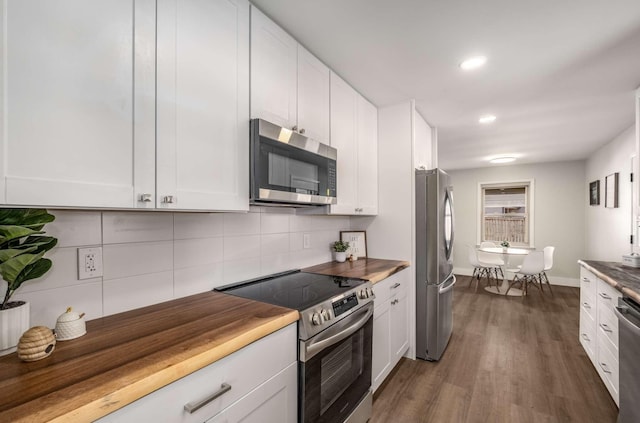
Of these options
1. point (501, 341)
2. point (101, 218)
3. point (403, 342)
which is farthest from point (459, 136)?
point (101, 218)

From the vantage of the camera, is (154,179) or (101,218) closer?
(154,179)

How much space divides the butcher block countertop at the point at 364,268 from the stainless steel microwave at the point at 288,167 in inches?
21.6

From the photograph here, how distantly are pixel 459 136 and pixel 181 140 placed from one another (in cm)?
379

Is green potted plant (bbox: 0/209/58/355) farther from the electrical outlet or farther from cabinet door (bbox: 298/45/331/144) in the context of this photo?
cabinet door (bbox: 298/45/331/144)

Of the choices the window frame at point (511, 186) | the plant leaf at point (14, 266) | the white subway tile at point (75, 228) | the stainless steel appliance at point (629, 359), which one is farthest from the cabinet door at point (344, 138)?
the window frame at point (511, 186)

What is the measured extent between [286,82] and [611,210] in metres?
4.76

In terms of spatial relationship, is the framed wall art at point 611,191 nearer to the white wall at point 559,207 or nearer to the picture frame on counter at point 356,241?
the white wall at point 559,207

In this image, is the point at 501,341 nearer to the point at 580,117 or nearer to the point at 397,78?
the point at 580,117

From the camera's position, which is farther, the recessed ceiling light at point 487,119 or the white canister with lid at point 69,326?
the recessed ceiling light at point 487,119

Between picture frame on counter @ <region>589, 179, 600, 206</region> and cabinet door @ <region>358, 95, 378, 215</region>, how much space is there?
13.6ft

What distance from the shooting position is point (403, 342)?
8.76 feet

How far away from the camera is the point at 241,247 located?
1.86 m

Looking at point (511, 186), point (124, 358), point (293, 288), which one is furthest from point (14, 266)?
point (511, 186)

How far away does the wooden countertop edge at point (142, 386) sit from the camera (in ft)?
2.16
